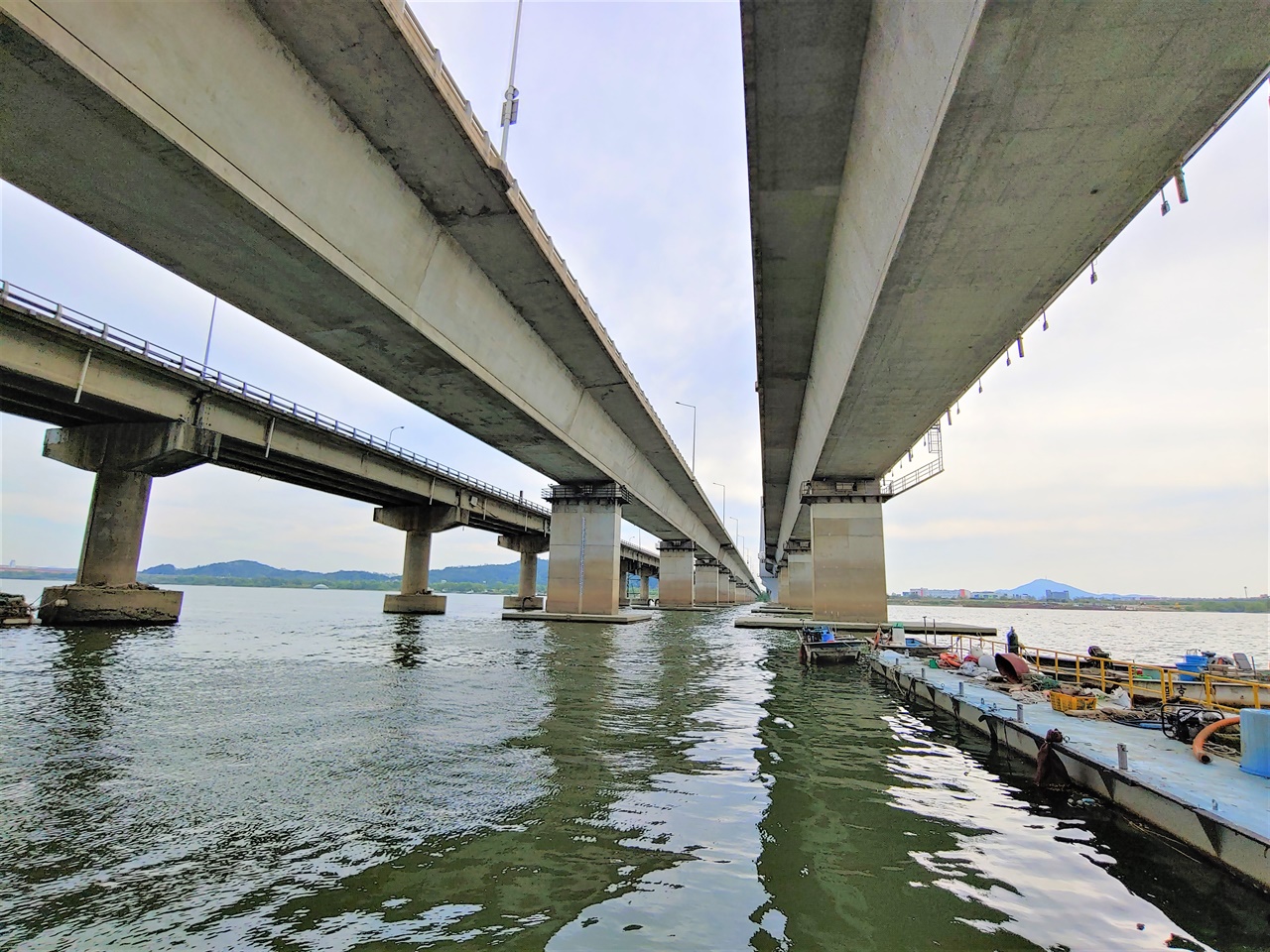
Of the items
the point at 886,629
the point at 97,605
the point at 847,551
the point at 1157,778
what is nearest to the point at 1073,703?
the point at 1157,778

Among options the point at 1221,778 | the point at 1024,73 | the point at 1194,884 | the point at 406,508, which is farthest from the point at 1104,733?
the point at 406,508

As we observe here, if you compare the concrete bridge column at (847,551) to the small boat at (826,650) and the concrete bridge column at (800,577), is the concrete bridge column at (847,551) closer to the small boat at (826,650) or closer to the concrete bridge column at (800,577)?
the small boat at (826,650)

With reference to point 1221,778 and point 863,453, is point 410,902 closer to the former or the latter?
point 1221,778

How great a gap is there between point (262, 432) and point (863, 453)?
106 feet

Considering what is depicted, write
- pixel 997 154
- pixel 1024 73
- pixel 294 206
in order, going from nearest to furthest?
pixel 1024 73
pixel 997 154
pixel 294 206

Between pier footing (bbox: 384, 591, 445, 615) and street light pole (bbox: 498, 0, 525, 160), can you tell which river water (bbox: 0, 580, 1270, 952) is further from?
pier footing (bbox: 384, 591, 445, 615)

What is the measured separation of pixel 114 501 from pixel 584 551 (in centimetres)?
2562

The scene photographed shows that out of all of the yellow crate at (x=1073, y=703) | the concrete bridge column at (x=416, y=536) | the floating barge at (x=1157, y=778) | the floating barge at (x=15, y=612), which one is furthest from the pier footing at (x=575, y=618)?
the yellow crate at (x=1073, y=703)

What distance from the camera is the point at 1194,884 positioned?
5875mm

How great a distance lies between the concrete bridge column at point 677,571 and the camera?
248ft

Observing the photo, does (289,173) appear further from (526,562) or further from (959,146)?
(526,562)

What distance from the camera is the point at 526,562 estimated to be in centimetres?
8000

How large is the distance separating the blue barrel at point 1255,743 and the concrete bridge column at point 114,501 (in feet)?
122

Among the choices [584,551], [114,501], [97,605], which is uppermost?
[114,501]
